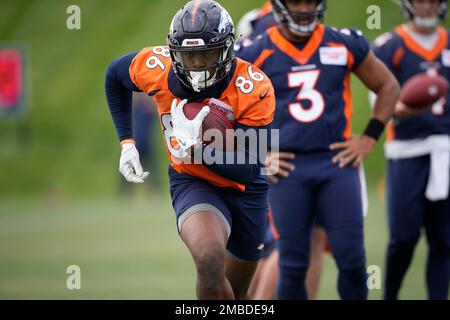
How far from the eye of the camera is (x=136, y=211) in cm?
1423

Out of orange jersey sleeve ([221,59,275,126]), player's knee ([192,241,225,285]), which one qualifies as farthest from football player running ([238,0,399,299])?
player's knee ([192,241,225,285])

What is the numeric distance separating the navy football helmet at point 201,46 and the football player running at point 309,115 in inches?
43.1

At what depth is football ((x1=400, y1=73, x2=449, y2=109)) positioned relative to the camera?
609 cm

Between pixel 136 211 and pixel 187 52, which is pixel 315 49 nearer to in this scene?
pixel 187 52

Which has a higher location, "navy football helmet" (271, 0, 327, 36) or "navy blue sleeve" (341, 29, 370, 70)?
"navy football helmet" (271, 0, 327, 36)

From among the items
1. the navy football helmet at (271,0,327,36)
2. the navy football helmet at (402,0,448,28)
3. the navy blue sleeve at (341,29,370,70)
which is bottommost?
the navy blue sleeve at (341,29,370,70)

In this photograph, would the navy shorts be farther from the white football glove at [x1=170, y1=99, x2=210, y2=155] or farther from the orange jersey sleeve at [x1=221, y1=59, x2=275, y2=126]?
the orange jersey sleeve at [x1=221, y1=59, x2=275, y2=126]

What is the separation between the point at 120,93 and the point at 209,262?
1.53 metres

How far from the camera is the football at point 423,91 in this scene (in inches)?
240

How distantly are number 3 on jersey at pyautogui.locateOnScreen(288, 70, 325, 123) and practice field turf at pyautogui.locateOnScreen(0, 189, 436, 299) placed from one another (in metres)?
1.93

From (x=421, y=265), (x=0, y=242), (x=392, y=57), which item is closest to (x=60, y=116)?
(x=0, y=242)

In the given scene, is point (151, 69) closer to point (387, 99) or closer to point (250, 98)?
point (250, 98)

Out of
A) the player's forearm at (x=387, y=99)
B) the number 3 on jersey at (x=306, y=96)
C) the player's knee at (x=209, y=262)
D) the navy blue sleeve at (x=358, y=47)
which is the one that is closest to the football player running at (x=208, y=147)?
the player's knee at (x=209, y=262)

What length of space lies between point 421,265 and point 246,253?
13.9 feet
